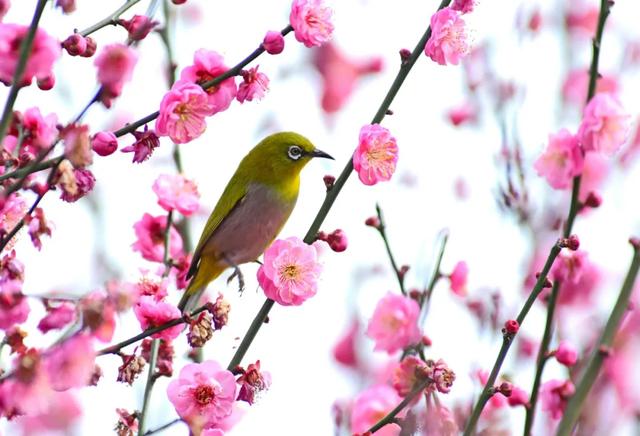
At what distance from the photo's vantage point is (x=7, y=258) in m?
2.85

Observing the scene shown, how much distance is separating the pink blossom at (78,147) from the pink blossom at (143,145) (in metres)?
0.71

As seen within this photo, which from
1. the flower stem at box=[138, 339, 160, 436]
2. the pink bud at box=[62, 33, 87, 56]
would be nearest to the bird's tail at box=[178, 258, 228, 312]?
the flower stem at box=[138, 339, 160, 436]

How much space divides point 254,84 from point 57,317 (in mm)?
1089

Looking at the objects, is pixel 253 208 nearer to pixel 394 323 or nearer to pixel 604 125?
pixel 394 323

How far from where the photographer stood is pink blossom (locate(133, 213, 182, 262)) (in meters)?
4.45

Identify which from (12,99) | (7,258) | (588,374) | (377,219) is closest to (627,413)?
(588,374)

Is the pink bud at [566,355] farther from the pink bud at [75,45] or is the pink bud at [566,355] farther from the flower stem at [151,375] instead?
the pink bud at [75,45]

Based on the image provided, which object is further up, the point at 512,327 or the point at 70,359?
the point at 512,327

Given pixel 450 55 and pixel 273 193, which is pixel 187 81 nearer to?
pixel 450 55

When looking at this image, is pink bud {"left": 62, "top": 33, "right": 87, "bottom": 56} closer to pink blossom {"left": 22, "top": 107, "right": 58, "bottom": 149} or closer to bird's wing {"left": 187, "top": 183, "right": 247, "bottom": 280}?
pink blossom {"left": 22, "top": 107, "right": 58, "bottom": 149}

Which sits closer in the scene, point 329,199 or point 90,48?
point 90,48

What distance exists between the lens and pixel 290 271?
354 centimetres

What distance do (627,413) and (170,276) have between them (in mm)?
2131

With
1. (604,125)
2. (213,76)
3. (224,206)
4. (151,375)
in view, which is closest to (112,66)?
(213,76)
